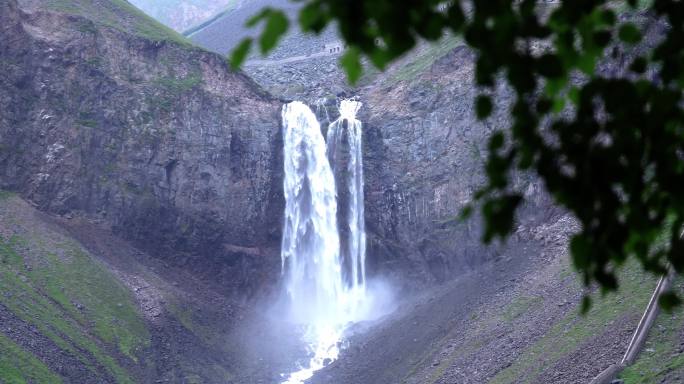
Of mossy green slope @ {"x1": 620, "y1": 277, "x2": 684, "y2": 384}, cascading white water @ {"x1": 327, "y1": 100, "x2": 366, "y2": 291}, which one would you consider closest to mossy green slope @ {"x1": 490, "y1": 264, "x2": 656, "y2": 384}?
mossy green slope @ {"x1": 620, "y1": 277, "x2": 684, "y2": 384}

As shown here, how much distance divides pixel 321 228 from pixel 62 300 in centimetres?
2221

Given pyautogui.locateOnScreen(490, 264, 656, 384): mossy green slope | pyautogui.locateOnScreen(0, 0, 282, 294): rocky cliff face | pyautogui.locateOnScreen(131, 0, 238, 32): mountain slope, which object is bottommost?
pyautogui.locateOnScreen(490, 264, 656, 384): mossy green slope

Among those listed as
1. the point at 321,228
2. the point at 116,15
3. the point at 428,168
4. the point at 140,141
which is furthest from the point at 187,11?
the point at 428,168

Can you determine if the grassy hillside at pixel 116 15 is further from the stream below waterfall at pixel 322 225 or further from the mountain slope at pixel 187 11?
the mountain slope at pixel 187 11

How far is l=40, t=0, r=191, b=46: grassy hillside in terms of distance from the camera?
219ft

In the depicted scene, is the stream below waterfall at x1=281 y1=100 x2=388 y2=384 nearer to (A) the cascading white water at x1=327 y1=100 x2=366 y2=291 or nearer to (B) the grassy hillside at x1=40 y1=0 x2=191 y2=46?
(A) the cascading white water at x1=327 y1=100 x2=366 y2=291

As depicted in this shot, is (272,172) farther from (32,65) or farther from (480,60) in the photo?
(480,60)

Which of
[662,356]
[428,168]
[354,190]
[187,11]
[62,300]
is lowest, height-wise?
[662,356]

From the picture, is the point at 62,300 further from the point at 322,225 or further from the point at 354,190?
the point at 354,190

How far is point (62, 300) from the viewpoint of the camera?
50.3m

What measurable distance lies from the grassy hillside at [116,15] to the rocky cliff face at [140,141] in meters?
1.31

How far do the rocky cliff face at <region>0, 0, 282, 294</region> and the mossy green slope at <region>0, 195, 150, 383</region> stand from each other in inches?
177

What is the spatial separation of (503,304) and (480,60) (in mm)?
43985

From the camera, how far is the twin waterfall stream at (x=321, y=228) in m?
65.9
